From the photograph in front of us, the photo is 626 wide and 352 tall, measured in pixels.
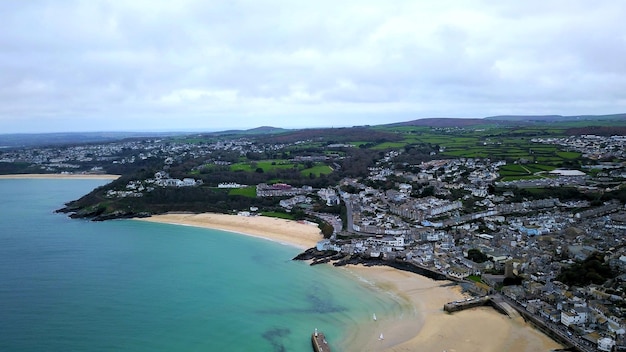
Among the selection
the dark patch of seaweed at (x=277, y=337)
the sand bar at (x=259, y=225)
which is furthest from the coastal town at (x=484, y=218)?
the dark patch of seaweed at (x=277, y=337)

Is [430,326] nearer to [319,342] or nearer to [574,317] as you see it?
[319,342]

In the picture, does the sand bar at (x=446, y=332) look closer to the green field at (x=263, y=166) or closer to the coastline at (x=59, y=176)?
the green field at (x=263, y=166)

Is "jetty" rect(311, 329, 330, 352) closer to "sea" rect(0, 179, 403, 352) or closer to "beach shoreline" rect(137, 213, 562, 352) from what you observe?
"sea" rect(0, 179, 403, 352)

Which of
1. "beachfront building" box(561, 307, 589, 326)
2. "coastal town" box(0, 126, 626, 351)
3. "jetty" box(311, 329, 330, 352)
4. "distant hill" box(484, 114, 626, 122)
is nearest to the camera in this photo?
"jetty" box(311, 329, 330, 352)

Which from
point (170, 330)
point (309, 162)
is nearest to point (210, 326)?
point (170, 330)

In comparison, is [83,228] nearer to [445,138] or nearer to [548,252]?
[548,252]

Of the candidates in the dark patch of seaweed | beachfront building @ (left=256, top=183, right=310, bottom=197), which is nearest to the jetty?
the dark patch of seaweed

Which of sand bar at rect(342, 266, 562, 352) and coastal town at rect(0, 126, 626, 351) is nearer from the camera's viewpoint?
sand bar at rect(342, 266, 562, 352)
